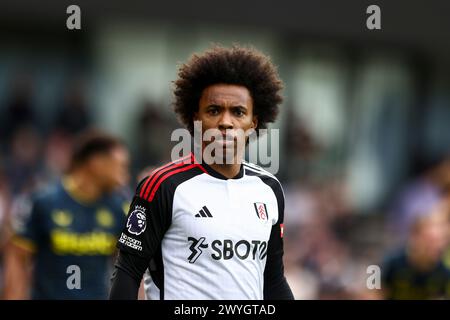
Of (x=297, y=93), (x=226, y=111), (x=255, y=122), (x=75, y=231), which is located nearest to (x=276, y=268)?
(x=255, y=122)

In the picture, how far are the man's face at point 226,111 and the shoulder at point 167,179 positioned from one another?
15 centimetres

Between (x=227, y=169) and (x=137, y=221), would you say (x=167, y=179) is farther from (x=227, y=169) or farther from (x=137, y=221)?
(x=227, y=169)

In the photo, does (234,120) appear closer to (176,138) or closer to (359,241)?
(176,138)

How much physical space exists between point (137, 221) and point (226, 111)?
71 cm

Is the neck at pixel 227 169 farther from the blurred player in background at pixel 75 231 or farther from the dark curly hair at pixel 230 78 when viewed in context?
the blurred player in background at pixel 75 231

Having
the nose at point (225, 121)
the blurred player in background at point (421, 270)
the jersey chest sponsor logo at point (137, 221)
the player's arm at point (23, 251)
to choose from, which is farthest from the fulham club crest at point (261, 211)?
the blurred player in background at point (421, 270)

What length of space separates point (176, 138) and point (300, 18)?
13.0 metres

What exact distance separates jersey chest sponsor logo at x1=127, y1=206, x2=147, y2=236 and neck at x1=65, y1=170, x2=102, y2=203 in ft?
12.5

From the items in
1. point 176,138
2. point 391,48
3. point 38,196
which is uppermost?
point 391,48

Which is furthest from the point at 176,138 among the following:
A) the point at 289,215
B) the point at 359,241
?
the point at 359,241

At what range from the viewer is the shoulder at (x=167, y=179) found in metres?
5.20

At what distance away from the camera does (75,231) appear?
28.6 feet

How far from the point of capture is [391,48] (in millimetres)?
20406

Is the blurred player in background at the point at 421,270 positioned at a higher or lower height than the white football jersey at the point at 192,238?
lower
